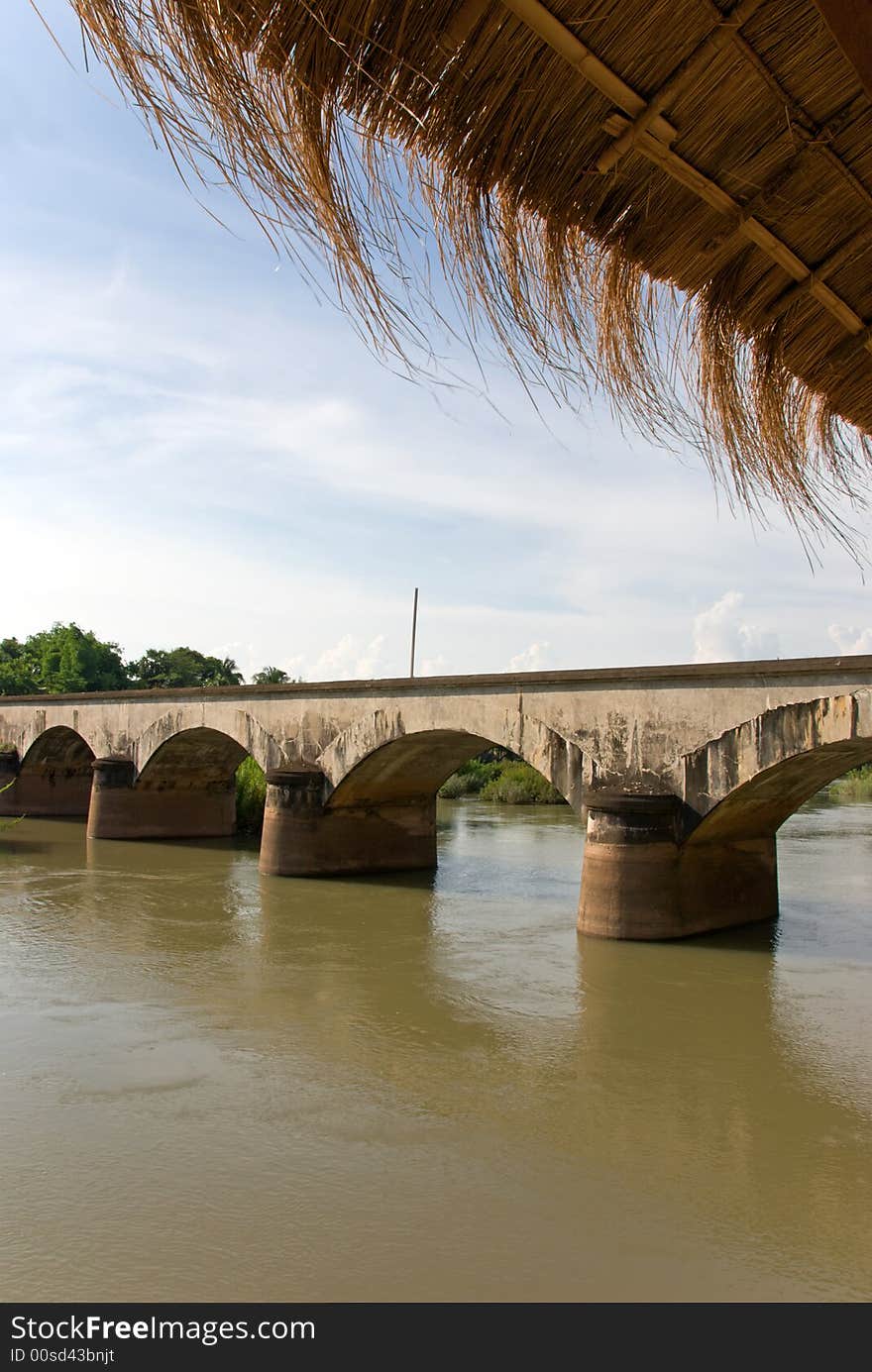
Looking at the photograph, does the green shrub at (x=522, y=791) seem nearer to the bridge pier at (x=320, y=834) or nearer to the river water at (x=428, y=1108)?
the bridge pier at (x=320, y=834)

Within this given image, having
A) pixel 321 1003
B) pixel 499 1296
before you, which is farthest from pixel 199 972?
pixel 499 1296

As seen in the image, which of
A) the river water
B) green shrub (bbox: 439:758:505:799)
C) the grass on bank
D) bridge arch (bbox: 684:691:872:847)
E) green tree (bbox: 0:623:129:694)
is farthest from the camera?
green tree (bbox: 0:623:129:694)

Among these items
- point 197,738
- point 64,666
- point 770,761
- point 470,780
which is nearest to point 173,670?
point 64,666

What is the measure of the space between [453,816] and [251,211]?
27.1m

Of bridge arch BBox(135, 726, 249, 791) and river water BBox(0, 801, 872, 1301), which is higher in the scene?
bridge arch BBox(135, 726, 249, 791)

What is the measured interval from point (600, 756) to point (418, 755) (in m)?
4.28

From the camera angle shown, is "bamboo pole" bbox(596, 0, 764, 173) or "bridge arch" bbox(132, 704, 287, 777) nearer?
"bamboo pole" bbox(596, 0, 764, 173)

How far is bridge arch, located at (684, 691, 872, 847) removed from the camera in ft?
34.3

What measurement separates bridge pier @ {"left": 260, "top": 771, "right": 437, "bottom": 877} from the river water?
2884 mm

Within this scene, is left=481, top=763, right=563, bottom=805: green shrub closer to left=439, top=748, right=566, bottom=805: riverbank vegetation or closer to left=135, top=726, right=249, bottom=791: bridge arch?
left=439, top=748, right=566, bottom=805: riverbank vegetation

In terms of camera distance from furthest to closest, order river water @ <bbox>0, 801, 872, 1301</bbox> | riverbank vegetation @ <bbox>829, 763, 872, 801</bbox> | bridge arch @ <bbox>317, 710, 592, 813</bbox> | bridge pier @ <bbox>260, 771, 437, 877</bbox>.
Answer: riverbank vegetation @ <bbox>829, 763, 872, 801</bbox>
bridge pier @ <bbox>260, 771, 437, 877</bbox>
bridge arch @ <bbox>317, 710, 592, 813</bbox>
river water @ <bbox>0, 801, 872, 1301</bbox>

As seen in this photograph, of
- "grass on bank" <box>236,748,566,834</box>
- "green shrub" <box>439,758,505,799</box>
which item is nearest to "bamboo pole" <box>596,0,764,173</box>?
"grass on bank" <box>236,748,566,834</box>

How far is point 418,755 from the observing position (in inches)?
636
